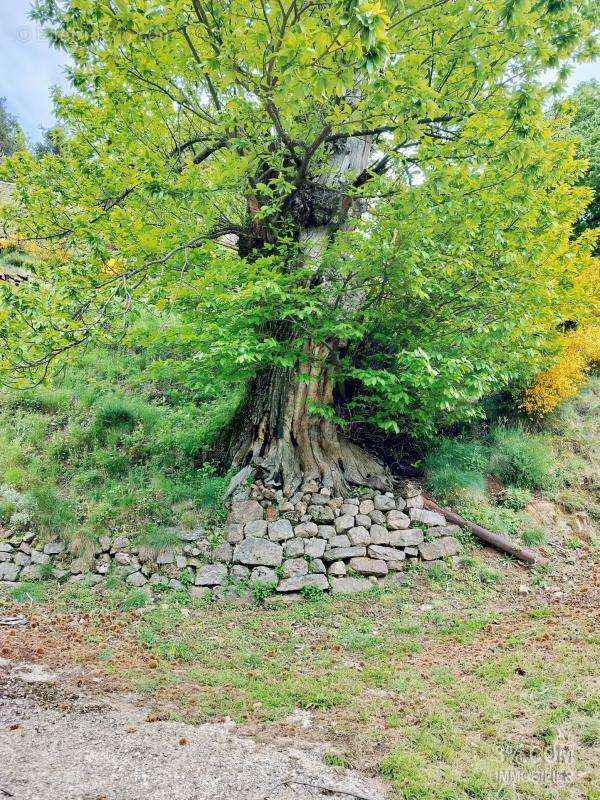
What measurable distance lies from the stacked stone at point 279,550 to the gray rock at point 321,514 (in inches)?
0.5

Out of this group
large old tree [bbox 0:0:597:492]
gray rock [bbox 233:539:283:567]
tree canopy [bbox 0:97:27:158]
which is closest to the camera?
large old tree [bbox 0:0:597:492]

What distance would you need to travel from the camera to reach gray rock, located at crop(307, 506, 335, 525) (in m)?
5.99

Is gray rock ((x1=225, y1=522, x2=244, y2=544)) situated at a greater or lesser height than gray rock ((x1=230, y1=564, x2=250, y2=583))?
greater

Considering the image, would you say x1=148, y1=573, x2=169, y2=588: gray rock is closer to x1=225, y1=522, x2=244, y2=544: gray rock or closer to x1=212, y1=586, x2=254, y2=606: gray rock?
x1=212, y1=586, x2=254, y2=606: gray rock

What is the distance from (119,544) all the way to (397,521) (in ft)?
11.1

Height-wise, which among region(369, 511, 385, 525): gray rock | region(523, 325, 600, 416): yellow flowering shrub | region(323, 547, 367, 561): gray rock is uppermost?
region(523, 325, 600, 416): yellow flowering shrub

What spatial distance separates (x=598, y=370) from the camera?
32.7 feet

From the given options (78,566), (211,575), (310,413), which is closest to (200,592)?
(211,575)

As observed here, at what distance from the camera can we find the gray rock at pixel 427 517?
616 centimetres

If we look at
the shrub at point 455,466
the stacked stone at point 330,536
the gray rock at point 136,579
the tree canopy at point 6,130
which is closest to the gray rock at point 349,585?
the stacked stone at point 330,536

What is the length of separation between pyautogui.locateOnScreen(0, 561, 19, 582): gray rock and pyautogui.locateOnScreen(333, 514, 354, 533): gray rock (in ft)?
12.3

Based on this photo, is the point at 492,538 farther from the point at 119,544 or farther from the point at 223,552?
the point at 119,544

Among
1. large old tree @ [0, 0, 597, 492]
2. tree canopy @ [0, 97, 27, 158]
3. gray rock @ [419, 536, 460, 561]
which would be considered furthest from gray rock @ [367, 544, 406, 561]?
tree canopy @ [0, 97, 27, 158]

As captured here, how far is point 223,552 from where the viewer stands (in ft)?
18.6
